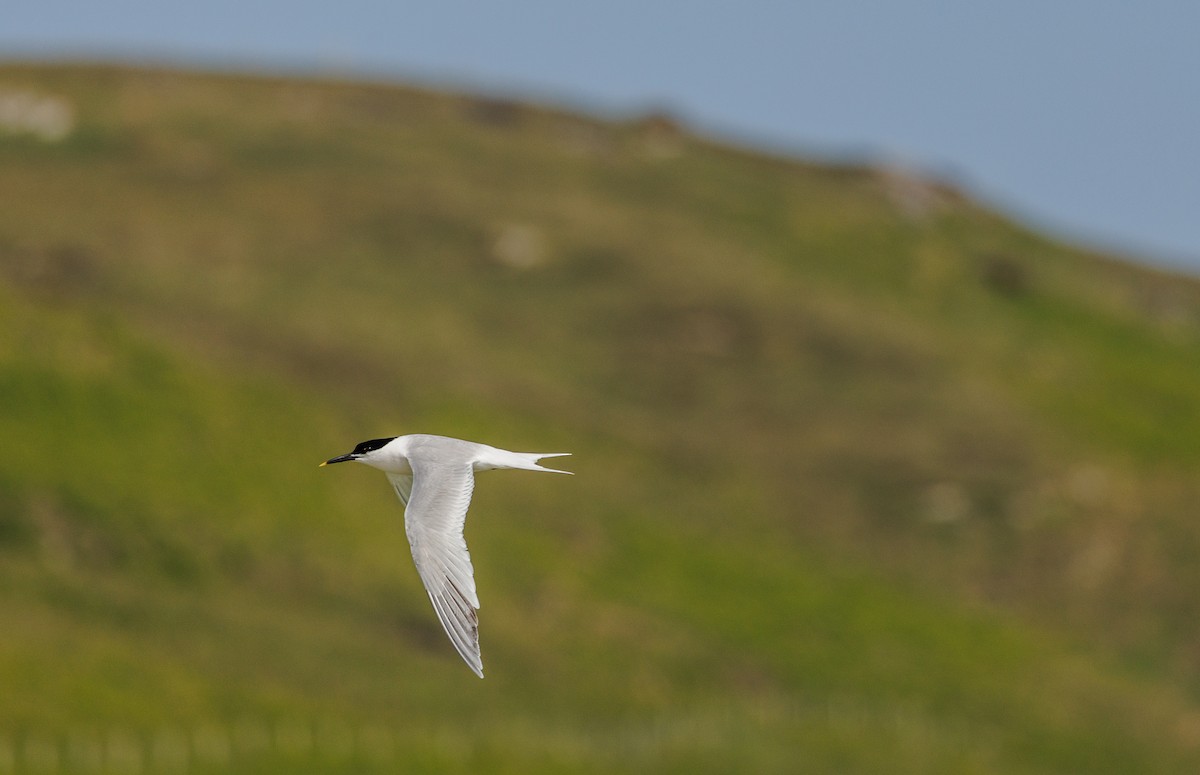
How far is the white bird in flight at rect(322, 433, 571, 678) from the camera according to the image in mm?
15328

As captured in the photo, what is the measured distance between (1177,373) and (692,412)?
3219 centimetres

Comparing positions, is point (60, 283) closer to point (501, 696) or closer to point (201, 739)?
point (501, 696)

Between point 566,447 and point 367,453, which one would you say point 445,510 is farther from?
point 566,447

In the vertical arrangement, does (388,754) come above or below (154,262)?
below

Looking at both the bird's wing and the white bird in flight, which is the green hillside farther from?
the bird's wing

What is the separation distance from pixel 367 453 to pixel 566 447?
70.9m

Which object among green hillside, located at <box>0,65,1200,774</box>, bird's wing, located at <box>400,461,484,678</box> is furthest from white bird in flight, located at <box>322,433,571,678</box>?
green hillside, located at <box>0,65,1200,774</box>

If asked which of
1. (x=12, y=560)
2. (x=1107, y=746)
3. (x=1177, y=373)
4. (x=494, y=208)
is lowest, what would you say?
(x=1107, y=746)

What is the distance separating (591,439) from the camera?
93.6 metres

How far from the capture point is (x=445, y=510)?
1658 cm

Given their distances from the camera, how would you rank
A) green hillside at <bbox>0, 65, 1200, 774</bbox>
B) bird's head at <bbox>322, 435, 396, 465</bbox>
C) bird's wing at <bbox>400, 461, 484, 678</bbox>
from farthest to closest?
green hillside at <bbox>0, 65, 1200, 774</bbox>, bird's head at <bbox>322, 435, 396, 465</bbox>, bird's wing at <bbox>400, 461, 484, 678</bbox>

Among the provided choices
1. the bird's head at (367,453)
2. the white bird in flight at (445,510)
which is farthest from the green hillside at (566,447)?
the white bird in flight at (445,510)

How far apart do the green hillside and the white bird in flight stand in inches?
1471

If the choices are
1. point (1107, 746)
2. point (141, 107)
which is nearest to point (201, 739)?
point (1107, 746)
